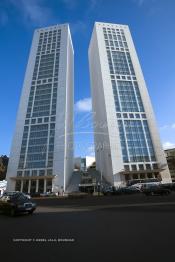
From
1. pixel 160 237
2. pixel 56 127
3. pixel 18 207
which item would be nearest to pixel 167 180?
pixel 56 127

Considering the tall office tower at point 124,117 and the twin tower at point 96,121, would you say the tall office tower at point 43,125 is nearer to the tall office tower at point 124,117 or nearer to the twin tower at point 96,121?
the twin tower at point 96,121

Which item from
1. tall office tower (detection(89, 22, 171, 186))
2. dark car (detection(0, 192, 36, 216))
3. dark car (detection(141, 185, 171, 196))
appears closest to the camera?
dark car (detection(0, 192, 36, 216))

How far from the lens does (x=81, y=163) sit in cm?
15025

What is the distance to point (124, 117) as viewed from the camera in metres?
88.8

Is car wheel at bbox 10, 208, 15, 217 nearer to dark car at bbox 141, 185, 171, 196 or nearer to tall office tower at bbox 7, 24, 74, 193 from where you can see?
dark car at bbox 141, 185, 171, 196

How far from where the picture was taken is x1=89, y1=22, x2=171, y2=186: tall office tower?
265 feet

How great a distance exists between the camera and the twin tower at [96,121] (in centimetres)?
8188

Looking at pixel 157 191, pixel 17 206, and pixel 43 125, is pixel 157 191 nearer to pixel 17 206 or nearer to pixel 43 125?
pixel 17 206

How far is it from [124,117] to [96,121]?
79.8 feet

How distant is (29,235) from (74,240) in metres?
2.23

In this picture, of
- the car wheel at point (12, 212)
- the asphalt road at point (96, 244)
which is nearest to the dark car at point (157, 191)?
the car wheel at point (12, 212)

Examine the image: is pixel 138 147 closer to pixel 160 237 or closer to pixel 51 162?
pixel 51 162

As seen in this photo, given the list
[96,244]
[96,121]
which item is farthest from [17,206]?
[96,121]

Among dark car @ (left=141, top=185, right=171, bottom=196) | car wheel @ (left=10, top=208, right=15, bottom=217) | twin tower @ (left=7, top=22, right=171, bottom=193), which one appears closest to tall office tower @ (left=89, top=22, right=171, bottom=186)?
twin tower @ (left=7, top=22, right=171, bottom=193)
